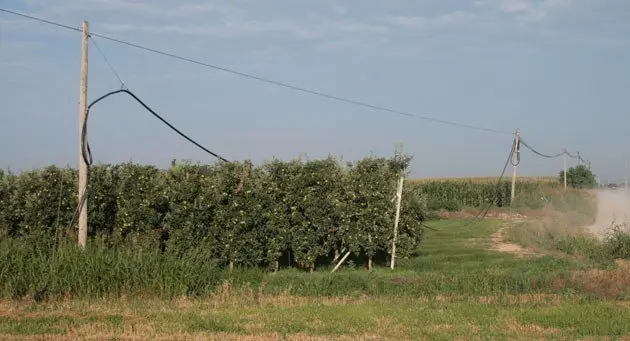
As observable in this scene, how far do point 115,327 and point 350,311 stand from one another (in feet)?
13.2

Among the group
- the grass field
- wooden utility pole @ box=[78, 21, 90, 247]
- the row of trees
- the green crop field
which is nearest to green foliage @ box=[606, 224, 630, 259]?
the green crop field

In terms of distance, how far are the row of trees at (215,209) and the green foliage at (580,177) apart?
139 feet

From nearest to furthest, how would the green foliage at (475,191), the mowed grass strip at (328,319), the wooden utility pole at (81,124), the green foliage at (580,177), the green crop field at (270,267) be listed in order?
the mowed grass strip at (328,319) < the green crop field at (270,267) < the wooden utility pole at (81,124) < the green foliage at (475,191) < the green foliage at (580,177)

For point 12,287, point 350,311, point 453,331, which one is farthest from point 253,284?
point 453,331

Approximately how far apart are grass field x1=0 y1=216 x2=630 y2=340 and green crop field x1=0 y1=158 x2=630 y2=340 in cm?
4

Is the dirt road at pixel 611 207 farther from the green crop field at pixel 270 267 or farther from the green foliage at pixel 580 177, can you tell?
the green foliage at pixel 580 177

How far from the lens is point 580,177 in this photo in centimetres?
5575

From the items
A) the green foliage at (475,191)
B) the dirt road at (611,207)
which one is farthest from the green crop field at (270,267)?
the green foliage at (475,191)

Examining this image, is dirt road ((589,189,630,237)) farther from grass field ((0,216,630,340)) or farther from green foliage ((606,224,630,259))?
grass field ((0,216,630,340))

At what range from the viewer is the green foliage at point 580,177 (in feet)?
181

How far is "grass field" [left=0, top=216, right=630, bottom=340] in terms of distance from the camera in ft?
33.4

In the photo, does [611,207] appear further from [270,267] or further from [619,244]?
[270,267]

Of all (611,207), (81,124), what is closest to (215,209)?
(81,124)

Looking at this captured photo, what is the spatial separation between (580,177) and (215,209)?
4591 centimetres
